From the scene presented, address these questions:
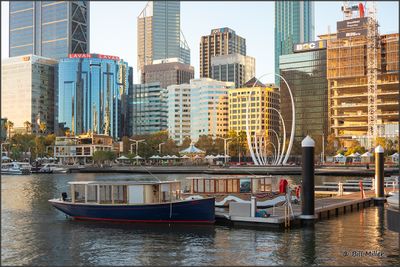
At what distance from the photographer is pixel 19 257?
2664 centimetres

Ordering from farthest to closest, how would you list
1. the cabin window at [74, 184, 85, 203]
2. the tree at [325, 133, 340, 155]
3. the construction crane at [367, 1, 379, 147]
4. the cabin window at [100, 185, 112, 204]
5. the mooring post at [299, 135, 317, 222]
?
the tree at [325, 133, 340, 155] < the construction crane at [367, 1, 379, 147] < the cabin window at [74, 184, 85, 203] < the cabin window at [100, 185, 112, 204] < the mooring post at [299, 135, 317, 222]

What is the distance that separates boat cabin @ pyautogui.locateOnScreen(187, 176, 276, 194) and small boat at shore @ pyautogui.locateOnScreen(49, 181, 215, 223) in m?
3.65

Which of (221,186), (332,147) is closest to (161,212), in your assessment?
(221,186)

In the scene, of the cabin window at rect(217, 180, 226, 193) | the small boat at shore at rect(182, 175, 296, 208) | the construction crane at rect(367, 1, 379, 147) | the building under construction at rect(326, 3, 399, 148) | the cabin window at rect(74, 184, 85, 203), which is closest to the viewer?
the cabin window at rect(74, 184, 85, 203)

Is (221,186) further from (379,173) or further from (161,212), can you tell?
(379,173)

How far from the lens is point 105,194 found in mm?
38906

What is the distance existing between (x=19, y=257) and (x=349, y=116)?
172 metres

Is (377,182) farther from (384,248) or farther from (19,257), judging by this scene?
(19,257)

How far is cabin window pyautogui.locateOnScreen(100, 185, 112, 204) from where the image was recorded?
1528 inches

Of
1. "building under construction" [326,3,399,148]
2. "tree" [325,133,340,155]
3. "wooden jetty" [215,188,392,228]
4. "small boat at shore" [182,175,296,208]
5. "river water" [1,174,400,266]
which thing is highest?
"building under construction" [326,3,399,148]

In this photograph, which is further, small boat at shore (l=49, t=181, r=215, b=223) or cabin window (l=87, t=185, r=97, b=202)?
cabin window (l=87, t=185, r=97, b=202)

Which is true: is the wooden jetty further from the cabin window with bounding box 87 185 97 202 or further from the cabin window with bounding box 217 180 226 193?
the cabin window with bounding box 87 185 97 202

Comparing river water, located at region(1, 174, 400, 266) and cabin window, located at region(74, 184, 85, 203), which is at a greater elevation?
cabin window, located at region(74, 184, 85, 203)

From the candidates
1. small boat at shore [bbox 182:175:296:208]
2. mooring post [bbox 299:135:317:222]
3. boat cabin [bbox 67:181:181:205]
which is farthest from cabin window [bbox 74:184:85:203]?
mooring post [bbox 299:135:317:222]
